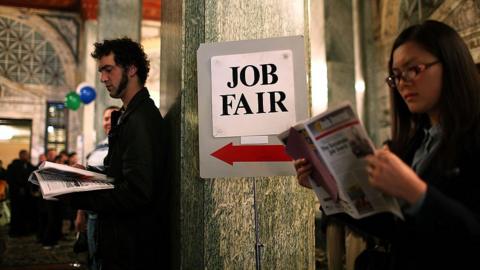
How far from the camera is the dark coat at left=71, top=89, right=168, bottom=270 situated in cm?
207

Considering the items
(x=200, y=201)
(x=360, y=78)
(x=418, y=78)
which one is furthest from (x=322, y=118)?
(x=360, y=78)

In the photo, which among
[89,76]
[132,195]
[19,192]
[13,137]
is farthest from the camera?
[13,137]

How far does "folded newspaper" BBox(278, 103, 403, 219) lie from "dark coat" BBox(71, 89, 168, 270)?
963 mm

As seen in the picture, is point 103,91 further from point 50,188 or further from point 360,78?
point 50,188

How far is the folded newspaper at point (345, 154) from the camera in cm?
124

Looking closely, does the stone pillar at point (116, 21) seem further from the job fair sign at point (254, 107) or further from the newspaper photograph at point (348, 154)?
the newspaper photograph at point (348, 154)

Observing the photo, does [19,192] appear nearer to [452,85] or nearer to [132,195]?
[132,195]

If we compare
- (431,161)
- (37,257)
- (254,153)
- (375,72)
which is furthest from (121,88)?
(375,72)

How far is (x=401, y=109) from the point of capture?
63.6 inches

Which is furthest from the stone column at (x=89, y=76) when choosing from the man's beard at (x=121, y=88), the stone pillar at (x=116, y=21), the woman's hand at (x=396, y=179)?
the woman's hand at (x=396, y=179)

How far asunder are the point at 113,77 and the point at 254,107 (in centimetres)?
102

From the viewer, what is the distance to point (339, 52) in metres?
8.43

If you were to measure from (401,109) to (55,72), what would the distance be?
47.8 feet

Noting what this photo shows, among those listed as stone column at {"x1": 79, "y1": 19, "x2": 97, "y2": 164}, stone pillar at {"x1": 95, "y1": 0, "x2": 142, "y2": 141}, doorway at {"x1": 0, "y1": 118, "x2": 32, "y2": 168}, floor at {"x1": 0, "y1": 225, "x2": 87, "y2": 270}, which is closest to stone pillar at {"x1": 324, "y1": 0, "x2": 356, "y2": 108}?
stone pillar at {"x1": 95, "y1": 0, "x2": 142, "y2": 141}
